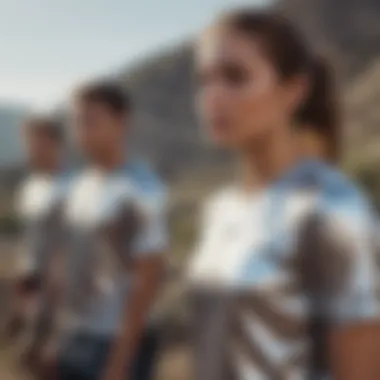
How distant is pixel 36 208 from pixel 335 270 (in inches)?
21.6

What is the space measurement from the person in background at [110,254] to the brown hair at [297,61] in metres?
0.28

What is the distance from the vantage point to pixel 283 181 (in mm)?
880

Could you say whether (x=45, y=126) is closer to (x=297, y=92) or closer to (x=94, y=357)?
(x=94, y=357)

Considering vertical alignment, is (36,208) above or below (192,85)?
below

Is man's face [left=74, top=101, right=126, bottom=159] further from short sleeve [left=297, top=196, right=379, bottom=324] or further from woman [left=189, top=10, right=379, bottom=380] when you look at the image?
short sleeve [left=297, top=196, right=379, bottom=324]

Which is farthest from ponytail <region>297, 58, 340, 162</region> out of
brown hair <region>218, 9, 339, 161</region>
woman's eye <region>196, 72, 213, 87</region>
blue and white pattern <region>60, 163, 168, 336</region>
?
blue and white pattern <region>60, 163, 168, 336</region>

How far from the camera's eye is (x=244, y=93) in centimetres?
92

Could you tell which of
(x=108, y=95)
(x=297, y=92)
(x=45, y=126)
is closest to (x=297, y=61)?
(x=297, y=92)

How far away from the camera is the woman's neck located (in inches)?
35.3

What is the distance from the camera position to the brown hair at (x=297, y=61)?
2.97 feet

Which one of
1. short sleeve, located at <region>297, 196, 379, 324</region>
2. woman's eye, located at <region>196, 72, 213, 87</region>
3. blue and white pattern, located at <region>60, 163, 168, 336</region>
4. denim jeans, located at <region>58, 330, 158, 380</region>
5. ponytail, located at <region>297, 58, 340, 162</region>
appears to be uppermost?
woman's eye, located at <region>196, 72, 213, 87</region>

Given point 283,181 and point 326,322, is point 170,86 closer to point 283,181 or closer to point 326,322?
point 283,181

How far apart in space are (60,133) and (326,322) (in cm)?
52

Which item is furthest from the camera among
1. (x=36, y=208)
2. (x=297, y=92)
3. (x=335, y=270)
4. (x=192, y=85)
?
(x=36, y=208)
